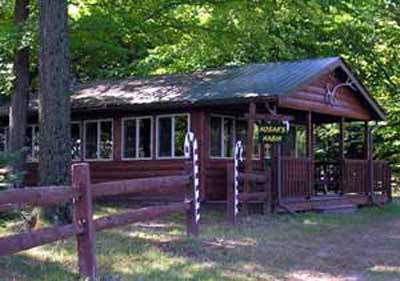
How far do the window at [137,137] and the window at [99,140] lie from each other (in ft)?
1.86

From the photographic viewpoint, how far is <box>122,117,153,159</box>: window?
1994cm

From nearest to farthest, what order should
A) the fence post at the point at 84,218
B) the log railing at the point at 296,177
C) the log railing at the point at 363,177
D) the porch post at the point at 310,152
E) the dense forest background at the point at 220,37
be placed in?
the fence post at the point at 84,218 → the log railing at the point at 296,177 → the dense forest background at the point at 220,37 → the porch post at the point at 310,152 → the log railing at the point at 363,177

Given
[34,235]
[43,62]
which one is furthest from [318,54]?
[34,235]

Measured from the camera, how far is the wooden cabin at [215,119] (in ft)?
59.9

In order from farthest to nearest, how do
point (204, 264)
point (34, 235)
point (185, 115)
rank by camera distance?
point (185, 115) < point (204, 264) < point (34, 235)

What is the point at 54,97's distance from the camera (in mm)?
12023

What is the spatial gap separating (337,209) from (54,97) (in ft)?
33.6

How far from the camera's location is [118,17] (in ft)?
65.5

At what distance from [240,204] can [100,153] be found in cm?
610

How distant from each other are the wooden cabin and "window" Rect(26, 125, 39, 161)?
1.5 inches

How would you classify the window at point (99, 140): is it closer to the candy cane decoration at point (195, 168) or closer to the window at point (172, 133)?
the window at point (172, 133)

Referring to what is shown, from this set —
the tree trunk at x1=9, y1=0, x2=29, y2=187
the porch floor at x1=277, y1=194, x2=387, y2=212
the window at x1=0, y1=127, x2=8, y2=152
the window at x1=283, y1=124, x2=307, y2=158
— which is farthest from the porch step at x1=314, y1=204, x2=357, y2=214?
the window at x1=0, y1=127, x2=8, y2=152

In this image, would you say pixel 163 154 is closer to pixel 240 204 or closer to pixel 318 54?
pixel 240 204

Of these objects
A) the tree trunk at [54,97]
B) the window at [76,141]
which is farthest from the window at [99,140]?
the tree trunk at [54,97]
